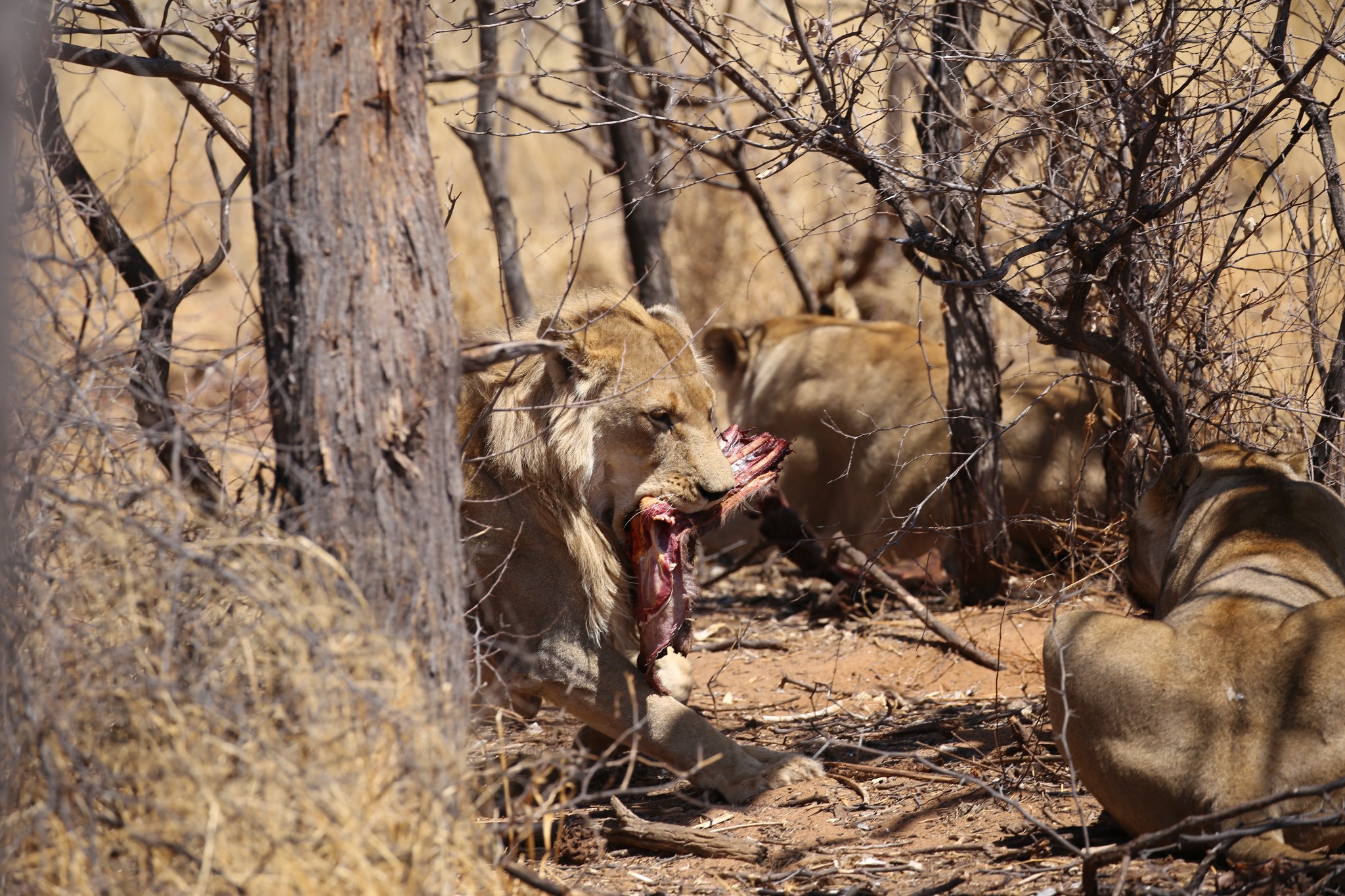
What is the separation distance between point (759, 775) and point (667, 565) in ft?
2.70

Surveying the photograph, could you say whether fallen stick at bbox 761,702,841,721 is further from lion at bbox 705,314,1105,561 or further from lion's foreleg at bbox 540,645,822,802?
lion at bbox 705,314,1105,561

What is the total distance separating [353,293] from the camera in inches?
110

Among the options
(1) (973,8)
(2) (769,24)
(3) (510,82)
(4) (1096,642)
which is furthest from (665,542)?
(2) (769,24)

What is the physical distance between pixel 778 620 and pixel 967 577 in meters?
1.11

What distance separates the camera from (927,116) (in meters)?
5.98

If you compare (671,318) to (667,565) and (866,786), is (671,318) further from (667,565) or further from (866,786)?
(866,786)

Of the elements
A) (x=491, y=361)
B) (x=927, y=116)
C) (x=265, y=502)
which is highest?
(x=927, y=116)

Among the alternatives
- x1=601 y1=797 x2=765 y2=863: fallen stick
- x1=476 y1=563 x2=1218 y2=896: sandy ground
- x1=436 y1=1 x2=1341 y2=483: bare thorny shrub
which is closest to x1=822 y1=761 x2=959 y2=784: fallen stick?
x1=476 y1=563 x2=1218 y2=896: sandy ground

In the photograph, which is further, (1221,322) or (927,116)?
(927,116)

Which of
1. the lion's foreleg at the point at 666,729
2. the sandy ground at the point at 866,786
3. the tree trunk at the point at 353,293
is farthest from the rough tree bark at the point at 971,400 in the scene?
the tree trunk at the point at 353,293

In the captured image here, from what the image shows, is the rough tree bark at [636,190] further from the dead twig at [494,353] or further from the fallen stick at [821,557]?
the dead twig at [494,353]

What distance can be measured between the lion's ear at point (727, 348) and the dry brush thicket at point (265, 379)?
477mm

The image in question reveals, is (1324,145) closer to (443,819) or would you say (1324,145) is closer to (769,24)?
(443,819)

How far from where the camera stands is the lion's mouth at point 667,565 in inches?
178
